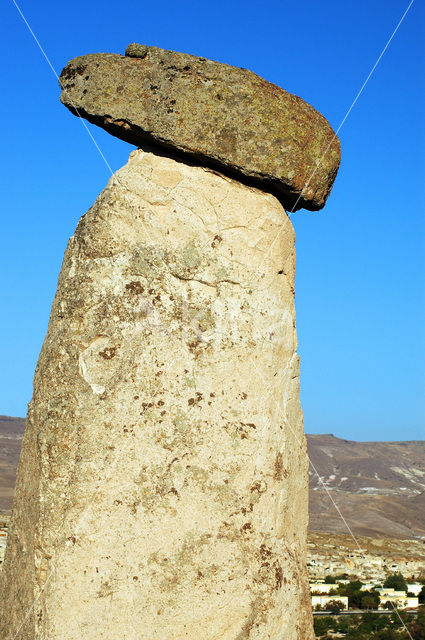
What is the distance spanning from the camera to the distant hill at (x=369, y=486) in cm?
7025

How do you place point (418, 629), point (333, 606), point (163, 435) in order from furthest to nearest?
point (333, 606), point (418, 629), point (163, 435)

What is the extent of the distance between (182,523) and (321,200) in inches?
82.5

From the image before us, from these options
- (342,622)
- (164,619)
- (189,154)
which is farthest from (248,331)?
(342,622)

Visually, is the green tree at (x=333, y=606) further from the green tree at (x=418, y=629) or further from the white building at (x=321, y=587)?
the green tree at (x=418, y=629)

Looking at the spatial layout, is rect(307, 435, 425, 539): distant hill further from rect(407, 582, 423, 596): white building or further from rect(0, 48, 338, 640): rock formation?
rect(0, 48, 338, 640): rock formation

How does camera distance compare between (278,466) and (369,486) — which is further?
(369,486)

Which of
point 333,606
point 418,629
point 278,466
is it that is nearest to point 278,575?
point 278,466

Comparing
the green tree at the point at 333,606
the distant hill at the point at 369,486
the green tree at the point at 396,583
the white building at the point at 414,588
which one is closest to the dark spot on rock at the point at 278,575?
the green tree at the point at 333,606

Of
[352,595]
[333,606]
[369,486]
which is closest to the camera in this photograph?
[333,606]

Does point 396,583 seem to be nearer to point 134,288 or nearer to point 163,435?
point 163,435

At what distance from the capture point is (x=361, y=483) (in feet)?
351

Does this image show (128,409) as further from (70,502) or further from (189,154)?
(189,154)

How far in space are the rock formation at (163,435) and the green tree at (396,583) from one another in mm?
36536

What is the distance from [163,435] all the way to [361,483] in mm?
108409
